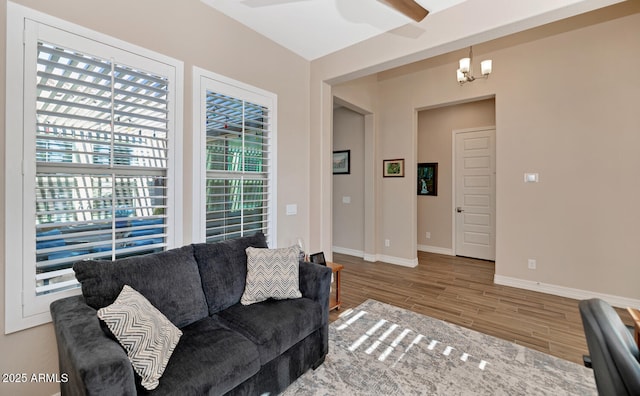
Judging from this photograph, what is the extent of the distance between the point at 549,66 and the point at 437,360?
3782 mm

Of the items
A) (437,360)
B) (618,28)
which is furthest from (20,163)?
(618,28)

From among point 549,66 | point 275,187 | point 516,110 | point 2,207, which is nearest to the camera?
point 2,207

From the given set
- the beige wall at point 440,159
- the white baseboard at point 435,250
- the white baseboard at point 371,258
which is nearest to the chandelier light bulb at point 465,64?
the beige wall at point 440,159

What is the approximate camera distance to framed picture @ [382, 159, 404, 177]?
187 inches

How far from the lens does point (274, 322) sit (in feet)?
5.75

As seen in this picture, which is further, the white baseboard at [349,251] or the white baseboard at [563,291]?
the white baseboard at [349,251]

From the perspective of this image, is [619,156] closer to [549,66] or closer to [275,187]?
[549,66]

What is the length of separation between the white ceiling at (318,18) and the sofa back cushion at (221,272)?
2102 millimetres

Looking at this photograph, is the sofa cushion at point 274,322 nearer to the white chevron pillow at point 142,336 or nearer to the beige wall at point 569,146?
the white chevron pillow at point 142,336

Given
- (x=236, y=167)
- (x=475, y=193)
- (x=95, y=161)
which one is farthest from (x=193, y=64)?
(x=475, y=193)

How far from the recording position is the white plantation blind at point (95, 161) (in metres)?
1.62

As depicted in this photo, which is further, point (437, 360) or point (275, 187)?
point (275, 187)

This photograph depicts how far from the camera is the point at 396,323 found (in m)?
2.73

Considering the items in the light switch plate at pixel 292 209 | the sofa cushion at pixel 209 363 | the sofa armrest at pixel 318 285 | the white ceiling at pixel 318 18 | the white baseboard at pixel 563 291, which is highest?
the white ceiling at pixel 318 18
